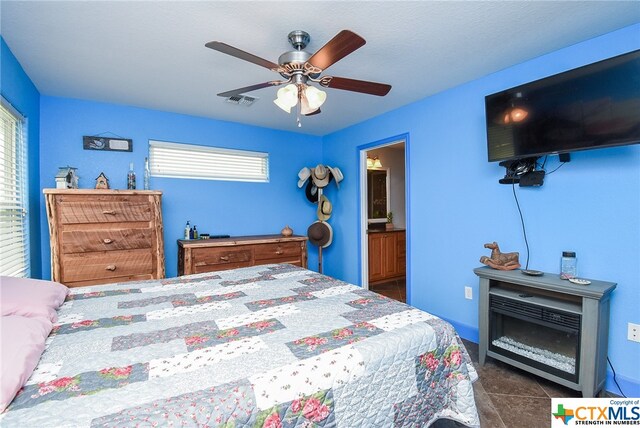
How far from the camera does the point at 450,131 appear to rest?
9.39 feet

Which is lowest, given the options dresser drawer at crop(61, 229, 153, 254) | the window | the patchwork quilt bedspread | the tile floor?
the tile floor

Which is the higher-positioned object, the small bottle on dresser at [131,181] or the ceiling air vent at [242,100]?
the ceiling air vent at [242,100]

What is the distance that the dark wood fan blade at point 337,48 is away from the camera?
53.9 inches

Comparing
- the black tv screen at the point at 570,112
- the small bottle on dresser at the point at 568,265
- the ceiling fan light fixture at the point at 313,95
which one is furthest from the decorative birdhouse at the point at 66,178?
the small bottle on dresser at the point at 568,265

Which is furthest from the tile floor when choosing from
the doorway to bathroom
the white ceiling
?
the white ceiling

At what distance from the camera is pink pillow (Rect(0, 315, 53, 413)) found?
2.61 ft

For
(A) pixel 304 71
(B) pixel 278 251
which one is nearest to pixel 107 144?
(B) pixel 278 251

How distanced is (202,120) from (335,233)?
242 cm

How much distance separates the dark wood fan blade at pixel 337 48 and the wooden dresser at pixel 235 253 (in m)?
2.28

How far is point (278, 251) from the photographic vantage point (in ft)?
11.9

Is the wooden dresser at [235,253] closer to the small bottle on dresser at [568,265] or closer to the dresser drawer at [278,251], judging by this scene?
the dresser drawer at [278,251]

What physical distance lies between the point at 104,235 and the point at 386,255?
→ 3720 millimetres

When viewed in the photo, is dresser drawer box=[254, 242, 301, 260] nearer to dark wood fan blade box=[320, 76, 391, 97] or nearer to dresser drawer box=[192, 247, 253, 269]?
dresser drawer box=[192, 247, 253, 269]

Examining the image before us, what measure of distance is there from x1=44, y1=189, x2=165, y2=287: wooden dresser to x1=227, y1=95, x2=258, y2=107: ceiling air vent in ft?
3.96
